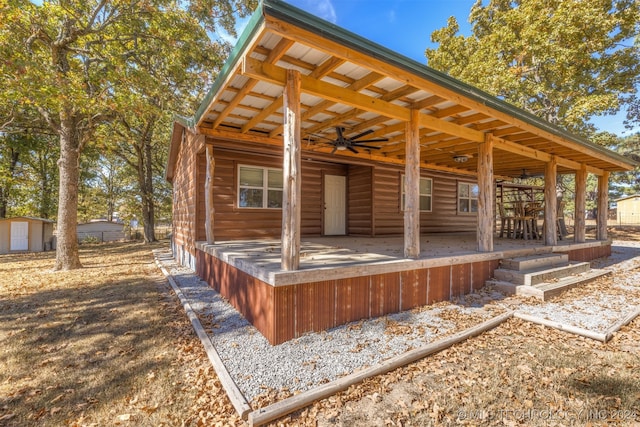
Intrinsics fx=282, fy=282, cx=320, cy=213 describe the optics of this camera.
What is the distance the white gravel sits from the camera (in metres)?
2.62

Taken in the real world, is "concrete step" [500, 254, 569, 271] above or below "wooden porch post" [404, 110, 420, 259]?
below

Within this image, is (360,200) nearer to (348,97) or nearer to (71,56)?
(348,97)

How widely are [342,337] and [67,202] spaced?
8.80 metres

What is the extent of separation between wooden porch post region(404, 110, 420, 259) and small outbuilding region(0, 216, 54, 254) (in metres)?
18.8

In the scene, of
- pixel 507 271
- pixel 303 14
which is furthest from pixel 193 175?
pixel 507 271

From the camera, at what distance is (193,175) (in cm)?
686

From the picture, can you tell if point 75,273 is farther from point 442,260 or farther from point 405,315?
point 442,260

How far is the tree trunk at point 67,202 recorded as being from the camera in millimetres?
7777

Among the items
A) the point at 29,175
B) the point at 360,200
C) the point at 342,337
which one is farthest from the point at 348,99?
the point at 29,175

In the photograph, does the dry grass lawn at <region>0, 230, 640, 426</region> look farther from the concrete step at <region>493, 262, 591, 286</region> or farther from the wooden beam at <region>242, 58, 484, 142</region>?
the wooden beam at <region>242, 58, 484, 142</region>

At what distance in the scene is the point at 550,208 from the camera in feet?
23.5

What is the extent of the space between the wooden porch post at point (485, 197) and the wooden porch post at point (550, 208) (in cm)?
271

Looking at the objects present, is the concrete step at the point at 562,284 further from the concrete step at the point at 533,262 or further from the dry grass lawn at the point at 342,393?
the dry grass lawn at the point at 342,393


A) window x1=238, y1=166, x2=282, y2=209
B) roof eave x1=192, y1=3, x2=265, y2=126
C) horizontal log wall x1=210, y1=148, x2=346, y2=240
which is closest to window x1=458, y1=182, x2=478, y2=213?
horizontal log wall x1=210, y1=148, x2=346, y2=240
